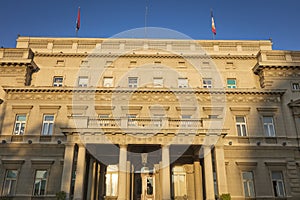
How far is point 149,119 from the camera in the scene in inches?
789

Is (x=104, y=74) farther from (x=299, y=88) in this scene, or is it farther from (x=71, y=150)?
(x=299, y=88)

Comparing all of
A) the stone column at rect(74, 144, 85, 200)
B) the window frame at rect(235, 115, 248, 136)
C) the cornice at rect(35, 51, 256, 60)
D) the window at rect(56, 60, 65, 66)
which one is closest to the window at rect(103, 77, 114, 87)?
the cornice at rect(35, 51, 256, 60)

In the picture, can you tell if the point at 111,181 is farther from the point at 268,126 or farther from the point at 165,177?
the point at 268,126

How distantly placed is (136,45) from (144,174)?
12.1 meters

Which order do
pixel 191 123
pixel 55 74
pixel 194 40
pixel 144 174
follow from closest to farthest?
pixel 191 123, pixel 144 174, pixel 55 74, pixel 194 40

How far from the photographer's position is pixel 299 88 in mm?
24438

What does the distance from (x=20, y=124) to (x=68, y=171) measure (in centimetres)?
796

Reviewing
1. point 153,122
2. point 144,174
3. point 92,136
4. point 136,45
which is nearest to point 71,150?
point 92,136

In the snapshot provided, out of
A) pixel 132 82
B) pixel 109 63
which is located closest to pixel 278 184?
pixel 132 82

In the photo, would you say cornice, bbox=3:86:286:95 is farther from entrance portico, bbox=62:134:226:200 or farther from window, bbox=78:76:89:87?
entrance portico, bbox=62:134:226:200

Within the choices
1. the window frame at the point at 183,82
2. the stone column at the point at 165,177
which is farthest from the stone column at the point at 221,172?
the window frame at the point at 183,82

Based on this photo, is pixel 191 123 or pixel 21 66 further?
pixel 21 66

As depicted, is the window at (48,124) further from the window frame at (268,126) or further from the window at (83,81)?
the window frame at (268,126)

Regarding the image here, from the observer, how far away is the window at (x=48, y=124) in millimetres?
22625
